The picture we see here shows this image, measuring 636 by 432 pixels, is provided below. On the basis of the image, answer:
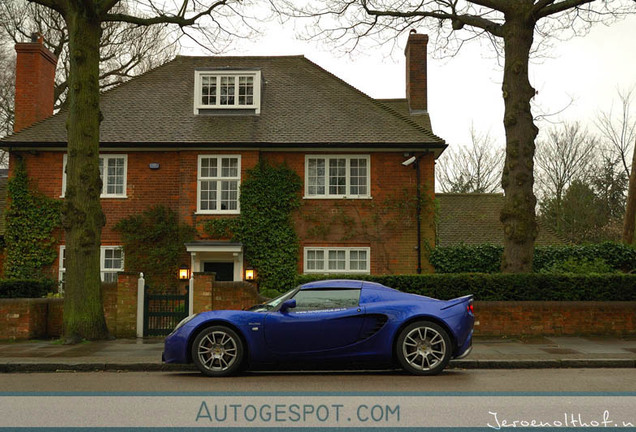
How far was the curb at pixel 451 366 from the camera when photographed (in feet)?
34.2

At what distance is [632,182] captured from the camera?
73.1ft

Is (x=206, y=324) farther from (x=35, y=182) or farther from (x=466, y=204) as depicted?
(x=466, y=204)

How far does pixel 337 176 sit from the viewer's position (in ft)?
71.6

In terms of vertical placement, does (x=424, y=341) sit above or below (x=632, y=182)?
below

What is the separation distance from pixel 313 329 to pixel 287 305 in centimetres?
50

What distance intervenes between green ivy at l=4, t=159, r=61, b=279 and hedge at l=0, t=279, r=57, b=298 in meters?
4.80

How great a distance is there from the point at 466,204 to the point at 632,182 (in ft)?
32.4

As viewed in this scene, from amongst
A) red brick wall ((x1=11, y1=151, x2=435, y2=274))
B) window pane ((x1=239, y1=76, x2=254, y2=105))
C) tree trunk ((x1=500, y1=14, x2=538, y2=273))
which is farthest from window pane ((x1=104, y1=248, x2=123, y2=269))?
tree trunk ((x1=500, y1=14, x2=538, y2=273))

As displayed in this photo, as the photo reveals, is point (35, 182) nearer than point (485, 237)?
Yes

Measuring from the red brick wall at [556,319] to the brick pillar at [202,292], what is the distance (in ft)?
19.9

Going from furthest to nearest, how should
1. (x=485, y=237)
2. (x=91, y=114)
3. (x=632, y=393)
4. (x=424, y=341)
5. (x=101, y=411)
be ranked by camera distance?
(x=485, y=237)
(x=91, y=114)
(x=424, y=341)
(x=632, y=393)
(x=101, y=411)

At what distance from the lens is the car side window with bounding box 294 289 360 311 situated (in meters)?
9.29

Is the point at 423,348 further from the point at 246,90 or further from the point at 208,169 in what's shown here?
the point at 246,90

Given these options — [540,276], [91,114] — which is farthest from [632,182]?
[91,114]
